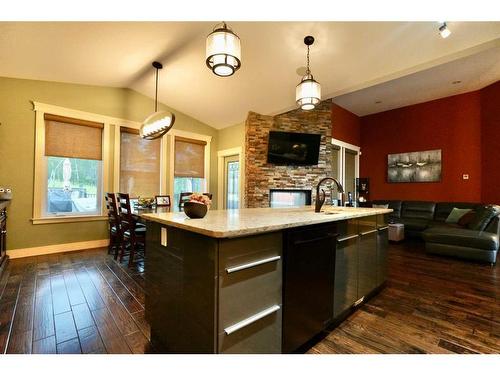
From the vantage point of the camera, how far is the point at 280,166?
209 inches

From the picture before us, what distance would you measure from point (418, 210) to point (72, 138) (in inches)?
293

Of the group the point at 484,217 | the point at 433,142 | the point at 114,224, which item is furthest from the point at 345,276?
the point at 433,142

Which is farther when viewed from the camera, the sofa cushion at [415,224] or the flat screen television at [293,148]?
the flat screen television at [293,148]

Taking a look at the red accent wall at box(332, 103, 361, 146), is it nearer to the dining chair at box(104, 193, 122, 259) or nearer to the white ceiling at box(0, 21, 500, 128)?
the white ceiling at box(0, 21, 500, 128)

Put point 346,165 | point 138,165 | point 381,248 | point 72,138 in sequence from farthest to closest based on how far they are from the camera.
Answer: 1. point 346,165
2. point 138,165
3. point 72,138
4. point 381,248

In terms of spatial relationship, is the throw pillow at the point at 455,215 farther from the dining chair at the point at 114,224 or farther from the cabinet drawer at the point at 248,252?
the dining chair at the point at 114,224

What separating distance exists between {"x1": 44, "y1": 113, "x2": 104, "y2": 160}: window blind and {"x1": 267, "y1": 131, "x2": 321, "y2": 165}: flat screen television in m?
3.41

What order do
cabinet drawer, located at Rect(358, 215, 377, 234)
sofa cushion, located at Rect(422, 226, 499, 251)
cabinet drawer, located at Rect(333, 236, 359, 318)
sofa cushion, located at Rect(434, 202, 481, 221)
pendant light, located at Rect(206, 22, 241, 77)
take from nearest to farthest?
cabinet drawer, located at Rect(333, 236, 359, 318) < pendant light, located at Rect(206, 22, 241, 77) < cabinet drawer, located at Rect(358, 215, 377, 234) < sofa cushion, located at Rect(422, 226, 499, 251) < sofa cushion, located at Rect(434, 202, 481, 221)

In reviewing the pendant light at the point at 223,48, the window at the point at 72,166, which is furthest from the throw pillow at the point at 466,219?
the window at the point at 72,166

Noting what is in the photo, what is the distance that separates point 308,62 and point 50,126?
436cm

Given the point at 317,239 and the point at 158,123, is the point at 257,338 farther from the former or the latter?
the point at 158,123

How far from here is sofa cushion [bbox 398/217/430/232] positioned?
191 inches

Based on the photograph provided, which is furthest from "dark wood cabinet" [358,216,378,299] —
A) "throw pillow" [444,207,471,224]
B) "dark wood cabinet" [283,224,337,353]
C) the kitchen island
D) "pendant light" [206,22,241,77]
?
"throw pillow" [444,207,471,224]

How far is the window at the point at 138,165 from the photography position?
470cm
